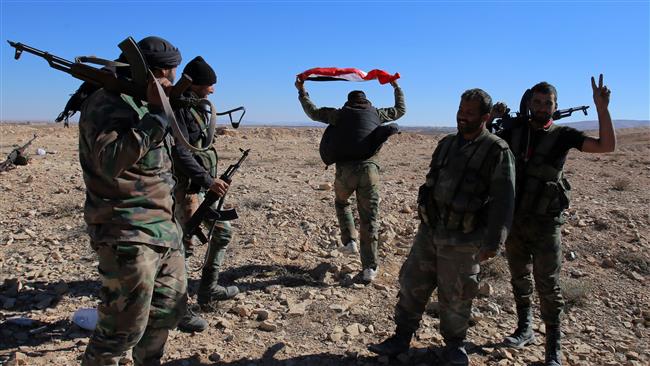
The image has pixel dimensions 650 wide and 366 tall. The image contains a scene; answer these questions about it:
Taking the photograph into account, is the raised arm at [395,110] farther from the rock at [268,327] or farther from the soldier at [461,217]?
the rock at [268,327]

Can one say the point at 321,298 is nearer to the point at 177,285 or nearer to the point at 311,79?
the point at 177,285

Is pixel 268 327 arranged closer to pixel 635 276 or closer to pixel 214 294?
pixel 214 294

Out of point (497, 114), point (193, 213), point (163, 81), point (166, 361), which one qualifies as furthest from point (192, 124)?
point (497, 114)

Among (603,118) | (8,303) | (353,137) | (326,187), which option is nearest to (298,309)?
(353,137)

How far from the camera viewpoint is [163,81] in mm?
2582

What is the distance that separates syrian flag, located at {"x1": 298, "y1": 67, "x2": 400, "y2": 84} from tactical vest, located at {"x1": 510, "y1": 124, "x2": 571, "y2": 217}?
2361 millimetres

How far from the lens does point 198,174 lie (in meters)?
3.61

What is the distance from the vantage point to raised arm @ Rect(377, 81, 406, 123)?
16.9ft

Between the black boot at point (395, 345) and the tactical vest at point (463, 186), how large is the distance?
0.78m

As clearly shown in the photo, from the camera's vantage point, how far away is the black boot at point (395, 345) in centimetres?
340

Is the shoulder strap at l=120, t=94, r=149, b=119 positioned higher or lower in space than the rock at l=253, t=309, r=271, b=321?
higher

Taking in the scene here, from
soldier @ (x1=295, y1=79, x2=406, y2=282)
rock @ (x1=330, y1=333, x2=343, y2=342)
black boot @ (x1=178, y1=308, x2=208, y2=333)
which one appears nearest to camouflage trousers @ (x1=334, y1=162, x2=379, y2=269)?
soldier @ (x1=295, y1=79, x2=406, y2=282)

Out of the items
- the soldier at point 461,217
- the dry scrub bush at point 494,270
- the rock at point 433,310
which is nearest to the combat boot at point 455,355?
the soldier at point 461,217

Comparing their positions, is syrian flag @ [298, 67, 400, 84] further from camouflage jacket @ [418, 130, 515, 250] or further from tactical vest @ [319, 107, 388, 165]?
camouflage jacket @ [418, 130, 515, 250]
